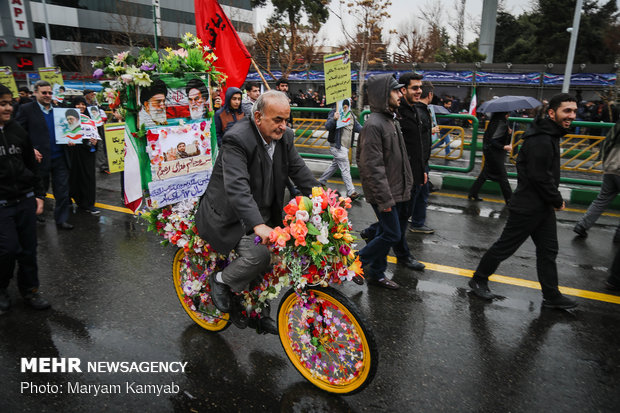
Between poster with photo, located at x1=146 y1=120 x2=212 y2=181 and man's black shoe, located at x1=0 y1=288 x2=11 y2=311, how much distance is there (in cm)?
191

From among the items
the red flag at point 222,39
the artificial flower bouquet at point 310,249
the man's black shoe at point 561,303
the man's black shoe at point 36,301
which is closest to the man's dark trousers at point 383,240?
the man's black shoe at point 561,303

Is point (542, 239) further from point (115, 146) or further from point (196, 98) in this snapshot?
point (115, 146)

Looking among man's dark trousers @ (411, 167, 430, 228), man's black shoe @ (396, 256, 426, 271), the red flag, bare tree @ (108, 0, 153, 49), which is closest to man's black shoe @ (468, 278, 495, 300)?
man's black shoe @ (396, 256, 426, 271)

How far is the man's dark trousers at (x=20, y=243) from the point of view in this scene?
398cm

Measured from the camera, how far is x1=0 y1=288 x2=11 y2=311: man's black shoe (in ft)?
13.8

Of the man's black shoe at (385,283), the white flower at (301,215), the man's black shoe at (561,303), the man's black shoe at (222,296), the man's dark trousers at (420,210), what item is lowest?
the man's black shoe at (385,283)

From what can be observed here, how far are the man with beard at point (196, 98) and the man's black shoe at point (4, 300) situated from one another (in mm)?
2504

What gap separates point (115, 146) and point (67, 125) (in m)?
0.81

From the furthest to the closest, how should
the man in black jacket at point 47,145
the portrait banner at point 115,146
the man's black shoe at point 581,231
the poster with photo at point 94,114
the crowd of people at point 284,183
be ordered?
the poster with photo at point 94,114
the portrait banner at point 115,146
the man's black shoe at point 581,231
the man in black jacket at point 47,145
the crowd of people at point 284,183

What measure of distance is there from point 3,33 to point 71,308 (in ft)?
157

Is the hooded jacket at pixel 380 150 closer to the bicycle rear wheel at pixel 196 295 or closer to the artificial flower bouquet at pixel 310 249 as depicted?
the artificial flower bouquet at pixel 310 249

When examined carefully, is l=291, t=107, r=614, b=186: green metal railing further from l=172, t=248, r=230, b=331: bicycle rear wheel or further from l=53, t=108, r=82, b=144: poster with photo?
l=172, t=248, r=230, b=331: bicycle rear wheel

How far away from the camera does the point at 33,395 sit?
10.1 ft

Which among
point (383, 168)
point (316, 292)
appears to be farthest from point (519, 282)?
point (316, 292)
